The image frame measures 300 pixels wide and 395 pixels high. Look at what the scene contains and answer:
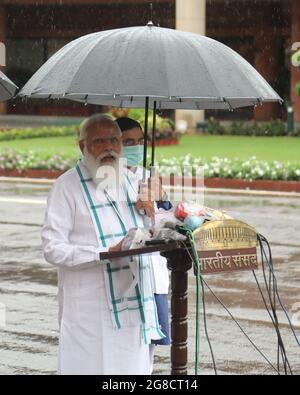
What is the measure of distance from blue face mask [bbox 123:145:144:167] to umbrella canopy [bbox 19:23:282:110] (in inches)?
33.7

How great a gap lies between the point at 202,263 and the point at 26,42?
42.6 m

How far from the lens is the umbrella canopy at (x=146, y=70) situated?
205 inches

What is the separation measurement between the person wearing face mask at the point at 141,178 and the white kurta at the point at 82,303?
35.0 inches

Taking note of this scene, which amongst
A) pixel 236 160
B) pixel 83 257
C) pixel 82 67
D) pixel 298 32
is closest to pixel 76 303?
pixel 83 257

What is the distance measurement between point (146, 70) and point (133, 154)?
3.75ft

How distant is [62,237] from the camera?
5.09 m

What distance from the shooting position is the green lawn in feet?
84.5

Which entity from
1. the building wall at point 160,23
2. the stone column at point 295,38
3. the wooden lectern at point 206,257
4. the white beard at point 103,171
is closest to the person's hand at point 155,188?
the white beard at point 103,171

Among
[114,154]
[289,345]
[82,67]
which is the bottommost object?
[289,345]

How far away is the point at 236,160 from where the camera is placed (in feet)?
72.1

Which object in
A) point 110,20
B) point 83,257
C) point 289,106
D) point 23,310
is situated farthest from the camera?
point 110,20

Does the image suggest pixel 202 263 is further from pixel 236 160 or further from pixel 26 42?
pixel 26 42

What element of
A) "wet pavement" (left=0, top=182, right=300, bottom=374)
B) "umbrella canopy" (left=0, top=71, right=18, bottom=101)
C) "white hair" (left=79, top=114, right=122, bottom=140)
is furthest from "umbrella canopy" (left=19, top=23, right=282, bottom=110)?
"wet pavement" (left=0, top=182, right=300, bottom=374)

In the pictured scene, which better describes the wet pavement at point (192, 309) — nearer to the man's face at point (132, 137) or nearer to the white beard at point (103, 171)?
the man's face at point (132, 137)
